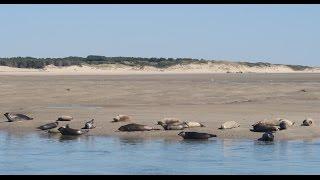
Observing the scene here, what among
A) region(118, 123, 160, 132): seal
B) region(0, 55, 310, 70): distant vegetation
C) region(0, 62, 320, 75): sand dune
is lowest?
region(0, 62, 320, 75): sand dune

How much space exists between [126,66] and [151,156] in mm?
80067

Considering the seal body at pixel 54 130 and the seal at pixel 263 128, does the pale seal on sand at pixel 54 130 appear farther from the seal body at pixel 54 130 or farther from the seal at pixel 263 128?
the seal at pixel 263 128

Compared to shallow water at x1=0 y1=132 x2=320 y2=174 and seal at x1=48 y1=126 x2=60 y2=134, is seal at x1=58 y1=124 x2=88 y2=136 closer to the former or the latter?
shallow water at x1=0 y1=132 x2=320 y2=174

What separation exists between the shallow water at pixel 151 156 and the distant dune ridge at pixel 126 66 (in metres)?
62.8

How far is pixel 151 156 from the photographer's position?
8.30 m

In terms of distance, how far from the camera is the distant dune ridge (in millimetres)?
79794

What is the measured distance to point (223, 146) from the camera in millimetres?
9656

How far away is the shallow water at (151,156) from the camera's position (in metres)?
6.86

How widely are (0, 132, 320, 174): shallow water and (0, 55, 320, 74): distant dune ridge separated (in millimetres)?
62782

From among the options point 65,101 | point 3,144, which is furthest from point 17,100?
point 3,144

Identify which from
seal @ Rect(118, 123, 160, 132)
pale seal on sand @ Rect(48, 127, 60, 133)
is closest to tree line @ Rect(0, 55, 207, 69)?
pale seal on sand @ Rect(48, 127, 60, 133)

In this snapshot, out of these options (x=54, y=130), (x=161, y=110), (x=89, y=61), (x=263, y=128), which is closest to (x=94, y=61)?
(x=89, y=61)

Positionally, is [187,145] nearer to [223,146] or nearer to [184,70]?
[223,146]

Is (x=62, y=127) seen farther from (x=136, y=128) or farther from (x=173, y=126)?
(x=173, y=126)
